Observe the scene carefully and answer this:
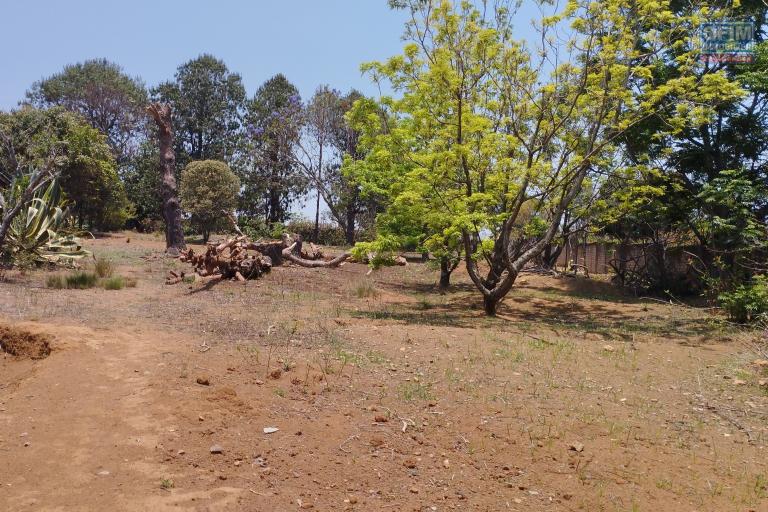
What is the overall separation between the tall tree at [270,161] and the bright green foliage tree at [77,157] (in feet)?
24.7

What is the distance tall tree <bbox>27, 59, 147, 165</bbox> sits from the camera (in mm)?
35312

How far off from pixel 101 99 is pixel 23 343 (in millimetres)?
34258

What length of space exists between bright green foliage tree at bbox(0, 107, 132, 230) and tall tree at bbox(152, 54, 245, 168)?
9.42 metres

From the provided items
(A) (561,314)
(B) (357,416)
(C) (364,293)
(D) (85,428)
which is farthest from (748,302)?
(D) (85,428)

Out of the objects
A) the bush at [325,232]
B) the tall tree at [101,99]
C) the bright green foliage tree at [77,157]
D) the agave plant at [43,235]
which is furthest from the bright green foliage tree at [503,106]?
the tall tree at [101,99]

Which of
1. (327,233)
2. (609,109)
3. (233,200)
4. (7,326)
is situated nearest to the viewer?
(7,326)

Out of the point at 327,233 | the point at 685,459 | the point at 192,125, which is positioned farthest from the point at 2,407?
the point at 192,125

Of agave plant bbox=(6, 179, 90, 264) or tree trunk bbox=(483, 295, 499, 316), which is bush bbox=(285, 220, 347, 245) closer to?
agave plant bbox=(6, 179, 90, 264)

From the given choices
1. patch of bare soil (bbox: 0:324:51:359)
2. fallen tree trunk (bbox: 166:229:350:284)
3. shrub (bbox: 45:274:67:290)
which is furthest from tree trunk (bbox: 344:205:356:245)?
patch of bare soil (bbox: 0:324:51:359)

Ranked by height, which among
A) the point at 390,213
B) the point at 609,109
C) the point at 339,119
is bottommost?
the point at 390,213

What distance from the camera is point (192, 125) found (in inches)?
1421

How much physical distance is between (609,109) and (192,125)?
1220 inches

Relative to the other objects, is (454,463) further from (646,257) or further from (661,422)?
(646,257)

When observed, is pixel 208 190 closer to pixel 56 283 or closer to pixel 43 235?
pixel 43 235
